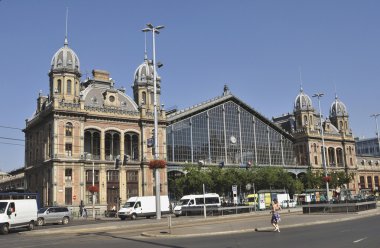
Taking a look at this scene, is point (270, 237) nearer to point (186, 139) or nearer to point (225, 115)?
point (186, 139)

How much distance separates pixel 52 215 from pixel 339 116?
90.9 metres

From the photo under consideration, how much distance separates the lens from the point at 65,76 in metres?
71.1

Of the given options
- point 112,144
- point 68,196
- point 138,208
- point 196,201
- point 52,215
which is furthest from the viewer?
point 112,144

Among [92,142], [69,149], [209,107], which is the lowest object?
[69,149]

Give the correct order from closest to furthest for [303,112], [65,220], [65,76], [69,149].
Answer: [65,220], [69,149], [65,76], [303,112]

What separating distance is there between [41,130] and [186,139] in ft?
86.4

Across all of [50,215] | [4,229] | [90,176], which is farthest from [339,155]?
[4,229]

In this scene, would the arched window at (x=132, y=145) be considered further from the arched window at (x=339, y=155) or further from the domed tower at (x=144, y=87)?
the arched window at (x=339, y=155)

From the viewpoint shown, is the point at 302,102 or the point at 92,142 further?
the point at 302,102

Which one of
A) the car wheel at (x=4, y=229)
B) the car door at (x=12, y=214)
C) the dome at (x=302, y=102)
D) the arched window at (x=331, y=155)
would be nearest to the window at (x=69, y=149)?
the car door at (x=12, y=214)

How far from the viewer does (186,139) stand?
82.8m

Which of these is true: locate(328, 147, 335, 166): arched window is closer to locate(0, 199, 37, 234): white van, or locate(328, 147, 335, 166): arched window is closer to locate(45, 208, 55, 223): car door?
locate(45, 208, 55, 223): car door

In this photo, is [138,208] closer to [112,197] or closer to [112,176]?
[112,197]

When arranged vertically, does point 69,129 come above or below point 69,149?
above
